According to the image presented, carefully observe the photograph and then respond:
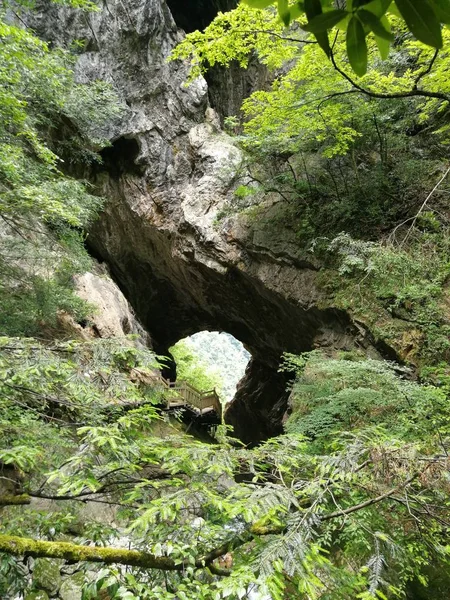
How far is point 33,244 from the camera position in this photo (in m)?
5.53

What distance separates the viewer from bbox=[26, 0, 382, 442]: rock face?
881cm

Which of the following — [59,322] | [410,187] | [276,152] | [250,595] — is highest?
[410,187]

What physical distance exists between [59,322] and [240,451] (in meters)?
6.15

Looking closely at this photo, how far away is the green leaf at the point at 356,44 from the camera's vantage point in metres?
0.61

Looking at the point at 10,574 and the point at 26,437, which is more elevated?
the point at 10,574

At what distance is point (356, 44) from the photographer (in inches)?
24.6

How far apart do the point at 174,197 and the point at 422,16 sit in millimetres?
10239

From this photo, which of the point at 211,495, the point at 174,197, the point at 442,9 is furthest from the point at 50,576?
the point at 174,197

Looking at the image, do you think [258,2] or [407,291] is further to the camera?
[407,291]

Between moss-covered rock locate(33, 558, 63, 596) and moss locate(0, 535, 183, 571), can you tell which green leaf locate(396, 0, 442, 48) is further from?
moss-covered rock locate(33, 558, 63, 596)

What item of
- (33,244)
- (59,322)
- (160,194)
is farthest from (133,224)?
(33,244)

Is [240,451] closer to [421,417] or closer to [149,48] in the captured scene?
[421,417]

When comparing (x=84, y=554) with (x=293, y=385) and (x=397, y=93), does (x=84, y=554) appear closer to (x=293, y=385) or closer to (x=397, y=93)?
(x=397, y=93)

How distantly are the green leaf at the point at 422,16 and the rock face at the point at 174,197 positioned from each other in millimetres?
7521
